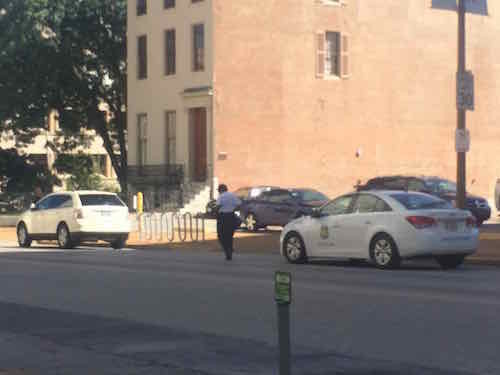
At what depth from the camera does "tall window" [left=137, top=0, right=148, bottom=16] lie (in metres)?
52.1

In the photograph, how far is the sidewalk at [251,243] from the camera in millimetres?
24425

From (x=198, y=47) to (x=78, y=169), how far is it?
11.3m

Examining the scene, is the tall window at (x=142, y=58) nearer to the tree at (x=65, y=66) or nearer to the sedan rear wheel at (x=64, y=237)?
the tree at (x=65, y=66)

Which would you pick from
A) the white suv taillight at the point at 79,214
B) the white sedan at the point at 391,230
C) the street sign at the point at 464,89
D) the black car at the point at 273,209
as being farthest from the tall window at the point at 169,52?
the white sedan at the point at 391,230

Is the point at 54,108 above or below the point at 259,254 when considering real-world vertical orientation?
above

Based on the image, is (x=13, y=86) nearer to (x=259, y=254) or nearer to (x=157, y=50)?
(x=157, y=50)

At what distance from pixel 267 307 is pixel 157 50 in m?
37.4

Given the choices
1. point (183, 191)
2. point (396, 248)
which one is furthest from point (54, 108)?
point (396, 248)

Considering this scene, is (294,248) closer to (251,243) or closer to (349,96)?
(251,243)

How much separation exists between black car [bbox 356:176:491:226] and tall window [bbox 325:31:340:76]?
1234cm

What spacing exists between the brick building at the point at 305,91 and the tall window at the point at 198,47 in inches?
2.3

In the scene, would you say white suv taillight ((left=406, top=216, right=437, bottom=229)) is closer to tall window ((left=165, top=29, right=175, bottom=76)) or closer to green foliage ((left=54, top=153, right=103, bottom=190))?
tall window ((left=165, top=29, right=175, bottom=76))

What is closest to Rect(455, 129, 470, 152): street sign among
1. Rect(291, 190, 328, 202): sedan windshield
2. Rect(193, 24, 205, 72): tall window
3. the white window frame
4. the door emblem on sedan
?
the door emblem on sedan

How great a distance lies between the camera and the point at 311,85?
163ft
